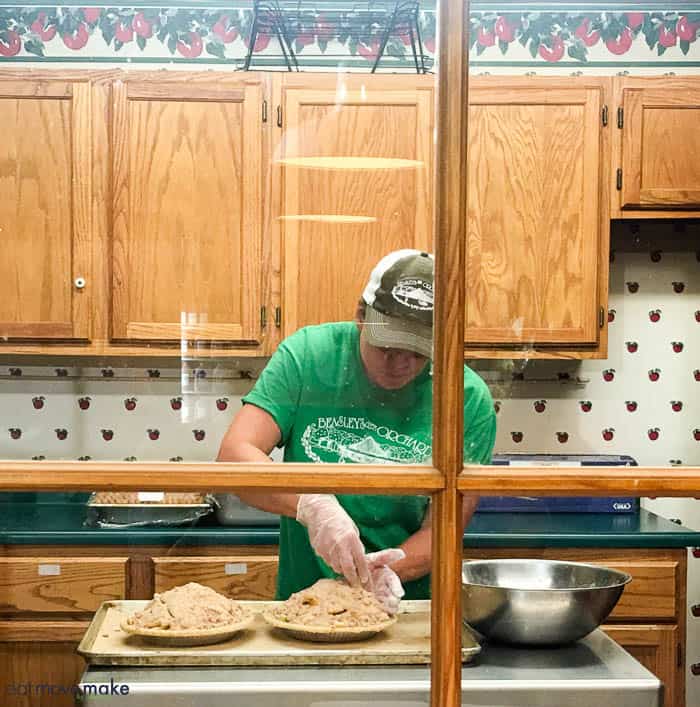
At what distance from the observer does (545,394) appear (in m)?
0.62

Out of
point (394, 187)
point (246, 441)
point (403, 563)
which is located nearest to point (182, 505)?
point (246, 441)

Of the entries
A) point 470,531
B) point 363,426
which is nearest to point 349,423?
point 363,426

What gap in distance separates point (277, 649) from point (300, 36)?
46cm

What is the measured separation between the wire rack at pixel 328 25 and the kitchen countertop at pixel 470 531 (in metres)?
0.36

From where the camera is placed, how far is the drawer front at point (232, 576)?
64 cm

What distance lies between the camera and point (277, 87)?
660mm

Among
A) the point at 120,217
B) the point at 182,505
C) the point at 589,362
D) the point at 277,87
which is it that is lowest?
the point at 182,505

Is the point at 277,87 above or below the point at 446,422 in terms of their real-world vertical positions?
above

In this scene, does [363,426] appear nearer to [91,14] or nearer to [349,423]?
[349,423]

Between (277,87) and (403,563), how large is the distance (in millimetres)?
375

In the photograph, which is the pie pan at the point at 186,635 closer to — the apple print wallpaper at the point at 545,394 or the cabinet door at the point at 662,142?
the apple print wallpaper at the point at 545,394

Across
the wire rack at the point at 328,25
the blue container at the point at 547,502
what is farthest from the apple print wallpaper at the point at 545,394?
the wire rack at the point at 328,25

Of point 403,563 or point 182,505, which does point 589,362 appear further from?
point 182,505

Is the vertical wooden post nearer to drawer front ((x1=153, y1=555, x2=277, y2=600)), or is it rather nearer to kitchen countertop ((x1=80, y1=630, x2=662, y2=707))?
kitchen countertop ((x1=80, y1=630, x2=662, y2=707))
